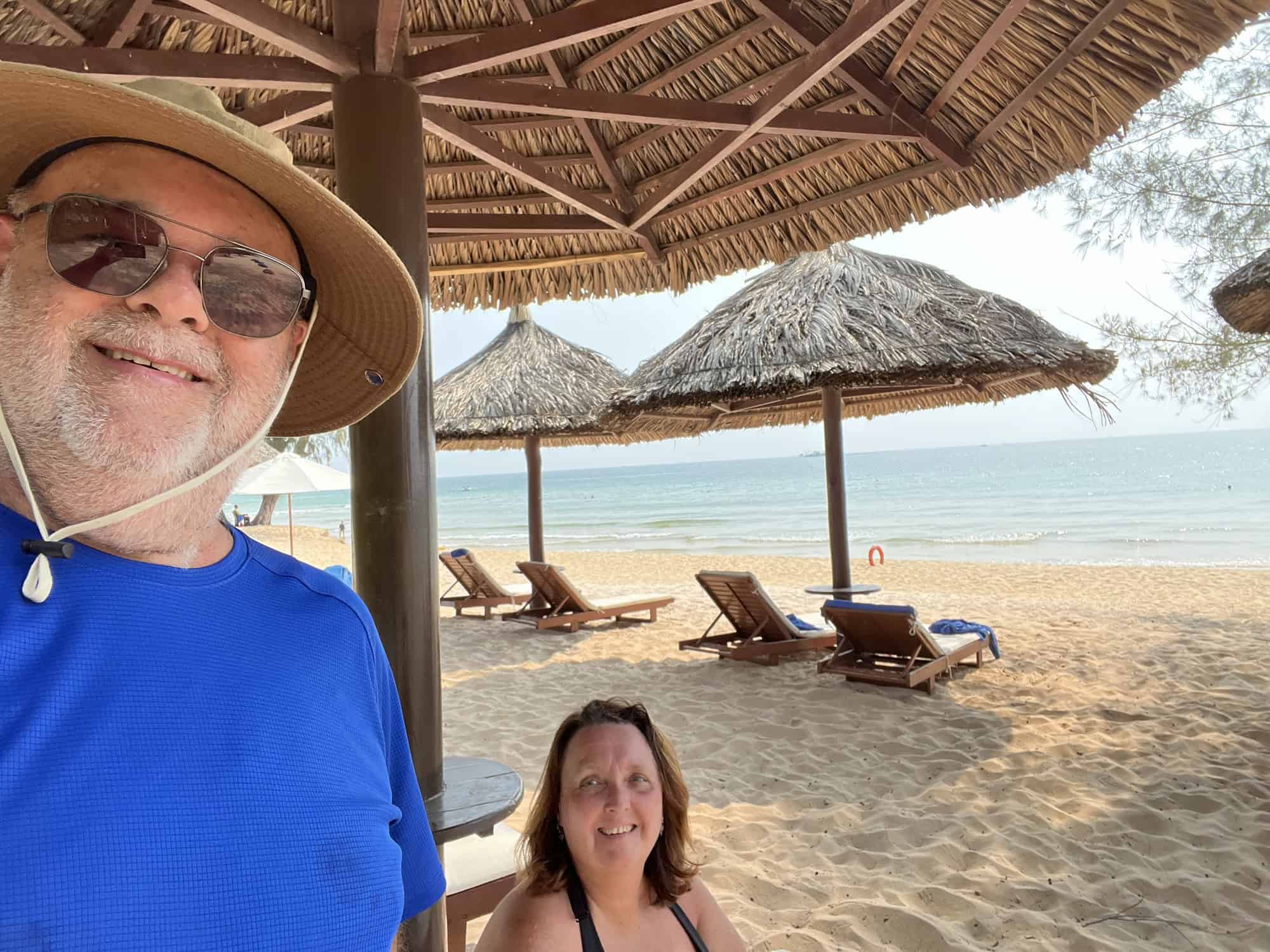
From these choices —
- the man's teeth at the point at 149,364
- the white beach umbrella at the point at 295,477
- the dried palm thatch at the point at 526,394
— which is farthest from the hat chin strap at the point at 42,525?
the white beach umbrella at the point at 295,477

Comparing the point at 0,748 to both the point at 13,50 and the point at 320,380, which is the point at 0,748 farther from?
the point at 13,50

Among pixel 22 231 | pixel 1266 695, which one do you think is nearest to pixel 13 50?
pixel 22 231

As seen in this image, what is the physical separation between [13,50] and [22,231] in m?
1.53

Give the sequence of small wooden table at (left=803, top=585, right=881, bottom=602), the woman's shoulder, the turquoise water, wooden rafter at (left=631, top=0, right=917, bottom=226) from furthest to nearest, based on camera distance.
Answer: the turquoise water, small wooden table at (left=803, top=585, right=881, bottom=602), wooden rafter at (left=631, top=0, right=917, bottom=226), the woman's shoulder

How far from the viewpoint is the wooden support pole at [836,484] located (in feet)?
23.9

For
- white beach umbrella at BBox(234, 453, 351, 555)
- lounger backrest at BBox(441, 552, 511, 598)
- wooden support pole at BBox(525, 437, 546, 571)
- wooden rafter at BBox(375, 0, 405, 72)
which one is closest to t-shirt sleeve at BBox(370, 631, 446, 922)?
wooden rafter at BBox(375, 0, 405, 72)

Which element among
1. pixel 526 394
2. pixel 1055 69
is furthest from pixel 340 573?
pixel 526 394

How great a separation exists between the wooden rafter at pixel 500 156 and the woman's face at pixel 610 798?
165 cm

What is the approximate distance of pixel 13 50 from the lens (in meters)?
1.84

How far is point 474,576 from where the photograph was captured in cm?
982

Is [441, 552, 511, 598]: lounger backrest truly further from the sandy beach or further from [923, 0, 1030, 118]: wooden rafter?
[923, 0, 1030, 118]: wooden rafter

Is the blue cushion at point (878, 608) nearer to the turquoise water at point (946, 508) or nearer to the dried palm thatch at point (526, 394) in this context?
the dried palm thatch at point (526, 394)

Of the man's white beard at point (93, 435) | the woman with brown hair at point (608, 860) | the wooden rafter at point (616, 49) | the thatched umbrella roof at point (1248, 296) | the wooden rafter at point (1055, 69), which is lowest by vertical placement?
the woman with brown hair at point (608, 860)

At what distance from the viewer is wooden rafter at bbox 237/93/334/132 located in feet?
7.15
